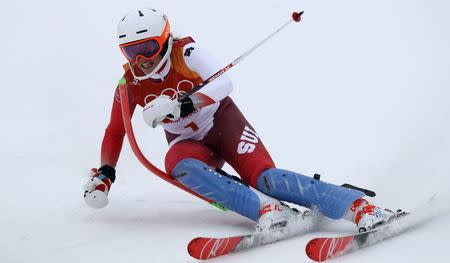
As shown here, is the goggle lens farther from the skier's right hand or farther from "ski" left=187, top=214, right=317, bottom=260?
"ski" left=187, top=214, right=317, bottom=260

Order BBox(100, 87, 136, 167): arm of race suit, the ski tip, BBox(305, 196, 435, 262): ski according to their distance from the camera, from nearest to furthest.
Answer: BBox(305, 196, 435, 262): ski, the ski tip, BBox(100, 87, 136, 167): arm of race suit

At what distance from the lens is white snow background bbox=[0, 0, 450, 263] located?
13.1ft

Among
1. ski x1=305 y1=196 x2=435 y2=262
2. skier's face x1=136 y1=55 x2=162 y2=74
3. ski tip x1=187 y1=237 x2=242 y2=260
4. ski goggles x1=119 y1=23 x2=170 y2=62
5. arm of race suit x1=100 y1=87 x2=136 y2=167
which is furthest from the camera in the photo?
arm of race suit x1=100 y1=87 x2=136 y2=167

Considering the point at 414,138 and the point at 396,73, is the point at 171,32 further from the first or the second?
the point at 396,73

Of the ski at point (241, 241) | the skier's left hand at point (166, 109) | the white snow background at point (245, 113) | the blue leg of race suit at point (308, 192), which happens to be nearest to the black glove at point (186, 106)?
the skier's left hand at point (166, 109)

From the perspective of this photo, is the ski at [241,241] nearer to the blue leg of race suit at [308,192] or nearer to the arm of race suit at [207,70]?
the blue leg of race suit at [308,192]

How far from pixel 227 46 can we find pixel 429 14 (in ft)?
7.03

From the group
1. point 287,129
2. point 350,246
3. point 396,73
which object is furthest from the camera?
point 396,73

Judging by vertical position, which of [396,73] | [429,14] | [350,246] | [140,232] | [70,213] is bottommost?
[350,246]

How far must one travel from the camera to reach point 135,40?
4.04 m

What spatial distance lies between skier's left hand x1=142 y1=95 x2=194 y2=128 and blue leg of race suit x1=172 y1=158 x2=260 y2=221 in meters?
0.28

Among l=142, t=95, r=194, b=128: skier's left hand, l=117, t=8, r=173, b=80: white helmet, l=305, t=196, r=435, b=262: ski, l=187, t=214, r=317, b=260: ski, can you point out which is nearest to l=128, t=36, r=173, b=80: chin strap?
l=117, t=8, r=173, b=80: white helmet

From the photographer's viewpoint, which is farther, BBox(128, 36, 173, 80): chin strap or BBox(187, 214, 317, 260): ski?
BBox(128, 36, 173, 80): chin strap

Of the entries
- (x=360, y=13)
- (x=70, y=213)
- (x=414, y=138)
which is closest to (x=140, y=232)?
(x=70, y=213)
